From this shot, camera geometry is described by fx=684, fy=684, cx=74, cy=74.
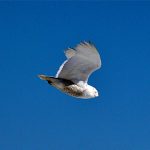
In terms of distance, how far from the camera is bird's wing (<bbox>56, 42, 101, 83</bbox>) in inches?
950

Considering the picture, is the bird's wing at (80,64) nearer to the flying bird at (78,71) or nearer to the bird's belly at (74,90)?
the flying bird at (78,71)

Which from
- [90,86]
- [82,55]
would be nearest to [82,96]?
[90,86]

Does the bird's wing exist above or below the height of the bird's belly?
above

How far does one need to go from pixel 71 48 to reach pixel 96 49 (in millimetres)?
2202

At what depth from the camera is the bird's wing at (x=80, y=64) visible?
2414cm

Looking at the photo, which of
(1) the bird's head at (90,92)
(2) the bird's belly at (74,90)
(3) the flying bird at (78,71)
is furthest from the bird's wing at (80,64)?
(1) the bird's head at (90,92)

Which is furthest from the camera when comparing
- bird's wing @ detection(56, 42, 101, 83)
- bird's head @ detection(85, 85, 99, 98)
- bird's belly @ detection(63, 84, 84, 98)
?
bird's head @ detection(85, 85, 99, 98)

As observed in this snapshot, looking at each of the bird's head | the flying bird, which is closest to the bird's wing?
the flying bird

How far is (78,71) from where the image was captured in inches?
1004

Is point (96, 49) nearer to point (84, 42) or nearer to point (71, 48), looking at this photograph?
point (84, 42)

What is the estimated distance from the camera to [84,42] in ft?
77.3

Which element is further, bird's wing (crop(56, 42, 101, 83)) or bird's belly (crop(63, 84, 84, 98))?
bird's belly (crop(63, 84, 84, 98))

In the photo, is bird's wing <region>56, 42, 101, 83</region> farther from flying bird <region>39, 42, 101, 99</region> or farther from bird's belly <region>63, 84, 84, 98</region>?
bird's belly <region>63, 84, 84, 98</region>

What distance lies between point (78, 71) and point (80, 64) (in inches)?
17.6
